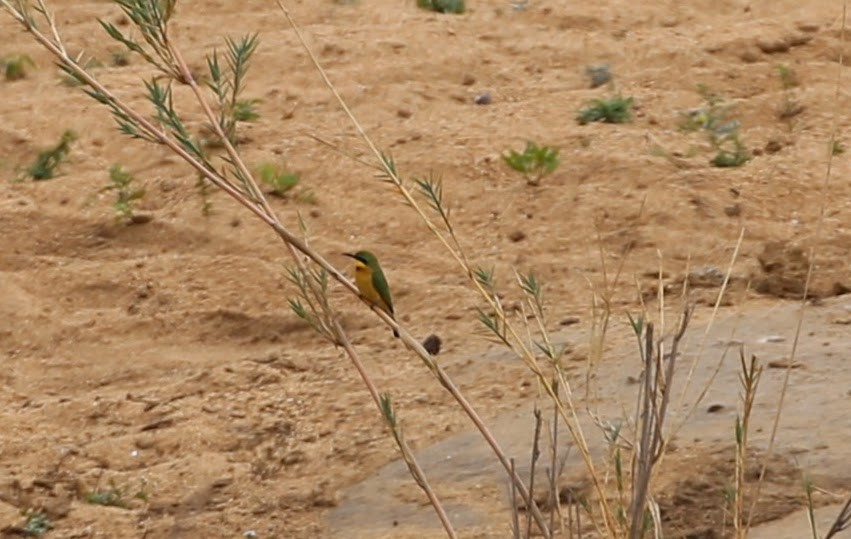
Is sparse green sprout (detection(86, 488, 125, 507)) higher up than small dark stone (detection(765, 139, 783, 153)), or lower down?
lower down

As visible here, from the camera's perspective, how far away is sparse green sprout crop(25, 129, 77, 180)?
20.1ft

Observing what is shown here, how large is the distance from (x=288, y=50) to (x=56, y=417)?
8.95 feet

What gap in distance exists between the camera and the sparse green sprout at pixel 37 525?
13.6 feet

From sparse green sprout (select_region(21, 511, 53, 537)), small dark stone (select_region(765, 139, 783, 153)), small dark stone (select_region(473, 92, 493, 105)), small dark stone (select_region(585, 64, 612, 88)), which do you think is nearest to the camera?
sparse green sprout (select_region(21, 511, 53, 537))

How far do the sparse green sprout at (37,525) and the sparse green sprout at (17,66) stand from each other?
3.25m

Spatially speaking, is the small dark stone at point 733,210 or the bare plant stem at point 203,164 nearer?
the bare plant stem at point 203,164

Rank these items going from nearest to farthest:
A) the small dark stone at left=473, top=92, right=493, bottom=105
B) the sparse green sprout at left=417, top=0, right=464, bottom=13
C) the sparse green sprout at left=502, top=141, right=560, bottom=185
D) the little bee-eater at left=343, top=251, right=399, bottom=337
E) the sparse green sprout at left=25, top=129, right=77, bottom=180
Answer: the little bee-eater at left=343, top=251, right=399, bottom=337 < the sparse green sprout at left=502, top=141, right=560, bottom=185 < the sparse green sprout at left=25, top=129, right=77, bottom=180 < the small dark stone at left=473, top=92, right=493, bottom=105 < the sparse green sprout at left=417, top=0, right=464, bottom=13

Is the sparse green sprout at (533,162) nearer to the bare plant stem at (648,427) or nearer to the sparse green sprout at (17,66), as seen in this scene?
the sparse green sprout at (17,66)

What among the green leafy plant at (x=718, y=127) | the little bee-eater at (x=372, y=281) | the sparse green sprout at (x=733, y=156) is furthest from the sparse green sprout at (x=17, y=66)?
the little bee-eater at (x=372, y=281)

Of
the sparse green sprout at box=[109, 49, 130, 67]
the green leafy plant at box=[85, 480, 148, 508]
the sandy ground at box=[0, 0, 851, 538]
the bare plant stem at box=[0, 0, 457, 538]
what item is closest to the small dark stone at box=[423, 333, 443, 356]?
the sandy ground at box=[0, 0, 851, 538]

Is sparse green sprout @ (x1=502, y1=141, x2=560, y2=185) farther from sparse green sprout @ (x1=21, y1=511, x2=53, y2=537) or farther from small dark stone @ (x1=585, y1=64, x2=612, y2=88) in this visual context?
sparse green sprout @ (x1=21, y1=511, x2=53, y2=537)

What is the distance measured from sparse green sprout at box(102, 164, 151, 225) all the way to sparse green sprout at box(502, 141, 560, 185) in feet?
4.05

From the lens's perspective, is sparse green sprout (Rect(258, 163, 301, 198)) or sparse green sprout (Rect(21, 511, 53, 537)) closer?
sparse green sprout (Rect(21, 511, 53, 537))

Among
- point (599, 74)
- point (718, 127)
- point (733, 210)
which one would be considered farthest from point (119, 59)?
point (733, 210)
